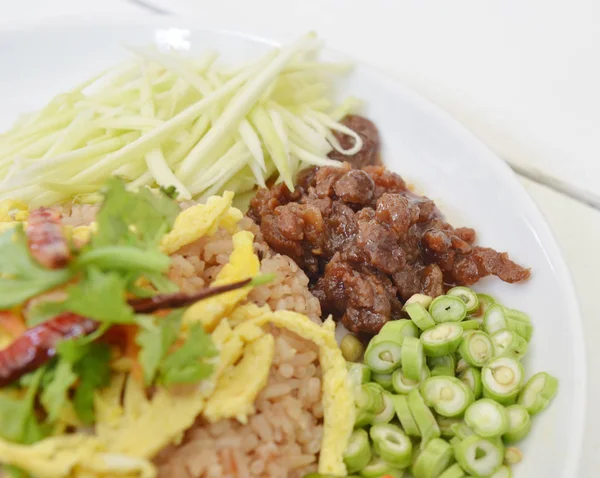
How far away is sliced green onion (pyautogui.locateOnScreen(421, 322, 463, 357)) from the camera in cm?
221

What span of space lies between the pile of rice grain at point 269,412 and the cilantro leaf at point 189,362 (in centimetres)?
31

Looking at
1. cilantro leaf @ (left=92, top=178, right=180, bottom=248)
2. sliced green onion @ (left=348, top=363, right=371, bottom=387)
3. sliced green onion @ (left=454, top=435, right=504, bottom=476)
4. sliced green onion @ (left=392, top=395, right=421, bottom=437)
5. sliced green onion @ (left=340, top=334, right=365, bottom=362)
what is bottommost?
sliced green onion @ (left=340, top=334, right=365, bottom=362)

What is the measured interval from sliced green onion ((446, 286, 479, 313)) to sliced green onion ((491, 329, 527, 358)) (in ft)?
0.71

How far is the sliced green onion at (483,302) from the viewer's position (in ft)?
8.36

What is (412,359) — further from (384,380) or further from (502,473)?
(502,473)

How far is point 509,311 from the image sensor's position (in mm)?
2439

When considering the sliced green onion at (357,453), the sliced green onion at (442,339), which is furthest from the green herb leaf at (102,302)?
the sliced green onion at (442,339)

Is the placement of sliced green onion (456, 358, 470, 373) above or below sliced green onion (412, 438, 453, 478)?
above

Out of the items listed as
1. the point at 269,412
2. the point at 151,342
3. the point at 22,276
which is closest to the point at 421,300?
the point at 269,412

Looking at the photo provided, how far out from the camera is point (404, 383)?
7.27 feet

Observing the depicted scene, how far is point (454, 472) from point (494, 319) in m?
0.64

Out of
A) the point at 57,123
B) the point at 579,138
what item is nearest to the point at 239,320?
the point at 57,123

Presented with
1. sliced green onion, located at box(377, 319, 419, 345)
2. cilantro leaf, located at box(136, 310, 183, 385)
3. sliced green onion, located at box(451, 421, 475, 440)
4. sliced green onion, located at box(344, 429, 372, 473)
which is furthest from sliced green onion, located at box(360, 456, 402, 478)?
cilantro leaf, located at box(136, 310, 183, 385)

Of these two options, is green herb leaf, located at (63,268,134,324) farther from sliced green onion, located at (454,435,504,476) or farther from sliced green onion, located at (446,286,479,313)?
sliced green onion, located at (446,286,479,313)
